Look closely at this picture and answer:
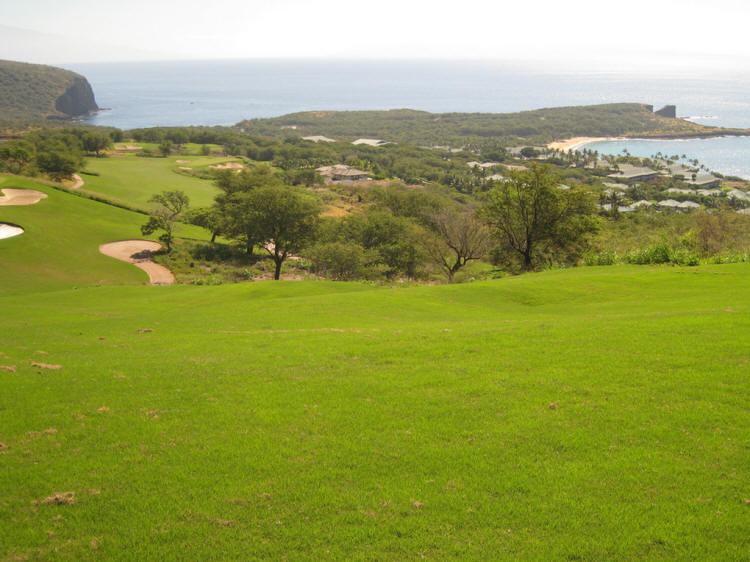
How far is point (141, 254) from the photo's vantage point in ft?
141

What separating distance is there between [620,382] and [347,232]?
3619 centimetres

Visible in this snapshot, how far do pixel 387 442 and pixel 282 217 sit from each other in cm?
3523

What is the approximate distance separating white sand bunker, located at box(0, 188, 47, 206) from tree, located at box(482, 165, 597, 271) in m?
45.1

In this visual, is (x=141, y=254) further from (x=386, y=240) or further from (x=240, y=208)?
(x=386, y=240)

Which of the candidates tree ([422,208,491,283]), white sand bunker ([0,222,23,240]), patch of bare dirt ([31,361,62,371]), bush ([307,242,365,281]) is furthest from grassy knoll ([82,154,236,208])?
patch of bare dirt ([31,361,62,371])

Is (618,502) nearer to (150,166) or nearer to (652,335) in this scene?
(652,335)

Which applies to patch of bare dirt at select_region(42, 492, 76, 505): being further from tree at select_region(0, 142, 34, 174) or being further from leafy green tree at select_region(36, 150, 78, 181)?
leafy green tree at select_region(36, 150, 78, 181)

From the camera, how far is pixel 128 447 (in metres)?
7.79

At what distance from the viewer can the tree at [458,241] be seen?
38531 mm

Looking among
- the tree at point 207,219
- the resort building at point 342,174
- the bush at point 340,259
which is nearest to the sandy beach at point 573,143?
the resort building at point 342,174

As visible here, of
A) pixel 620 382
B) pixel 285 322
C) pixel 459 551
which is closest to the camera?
pixel 459 551

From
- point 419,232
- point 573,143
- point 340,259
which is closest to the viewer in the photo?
point 340,259

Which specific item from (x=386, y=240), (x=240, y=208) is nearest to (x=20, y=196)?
(x=240, y=208)

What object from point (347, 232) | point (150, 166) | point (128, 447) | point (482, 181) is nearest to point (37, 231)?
point (347, 232)
